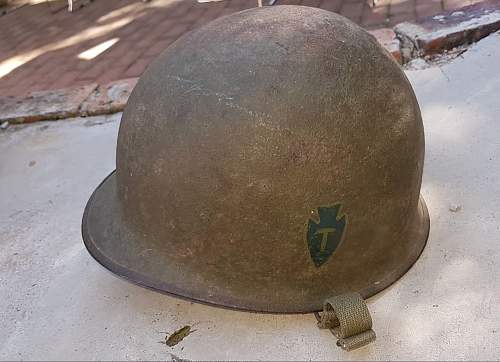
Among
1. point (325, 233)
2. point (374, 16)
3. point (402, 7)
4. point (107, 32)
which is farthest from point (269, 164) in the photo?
point (107, 32)

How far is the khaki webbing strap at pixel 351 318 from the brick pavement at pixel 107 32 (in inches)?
90.6

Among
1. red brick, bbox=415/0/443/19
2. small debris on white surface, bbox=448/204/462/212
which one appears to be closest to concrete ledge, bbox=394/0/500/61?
red brick, bbox=415/0/443/19

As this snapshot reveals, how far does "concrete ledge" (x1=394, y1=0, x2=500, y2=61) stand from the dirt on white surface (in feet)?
1.37

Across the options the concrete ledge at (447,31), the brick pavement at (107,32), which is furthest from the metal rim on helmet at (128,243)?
the brick pavement at (107,32)

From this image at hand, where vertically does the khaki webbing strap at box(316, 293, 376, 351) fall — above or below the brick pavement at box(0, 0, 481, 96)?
below

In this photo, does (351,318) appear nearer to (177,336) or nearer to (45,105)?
(177,336)

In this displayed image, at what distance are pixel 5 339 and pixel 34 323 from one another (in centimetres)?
9

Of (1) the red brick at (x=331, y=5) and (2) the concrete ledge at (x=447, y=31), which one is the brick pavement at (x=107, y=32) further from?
(2) the concrete ledge at (x=447, y=31)

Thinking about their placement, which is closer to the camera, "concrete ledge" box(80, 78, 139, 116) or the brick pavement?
"concrete ledge" box(80, 78, 139, 116)

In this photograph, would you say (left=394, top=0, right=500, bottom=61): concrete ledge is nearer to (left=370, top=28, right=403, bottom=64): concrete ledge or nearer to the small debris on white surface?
(left=370, top=28, right=403, bottom=64): concrete ledge

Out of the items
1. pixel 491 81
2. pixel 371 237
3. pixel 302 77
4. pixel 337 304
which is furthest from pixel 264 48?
pixel 491 81

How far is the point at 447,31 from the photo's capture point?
2977mm

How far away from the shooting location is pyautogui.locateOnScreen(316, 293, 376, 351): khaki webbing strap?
1483 mm

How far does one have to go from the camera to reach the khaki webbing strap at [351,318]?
1483mm
